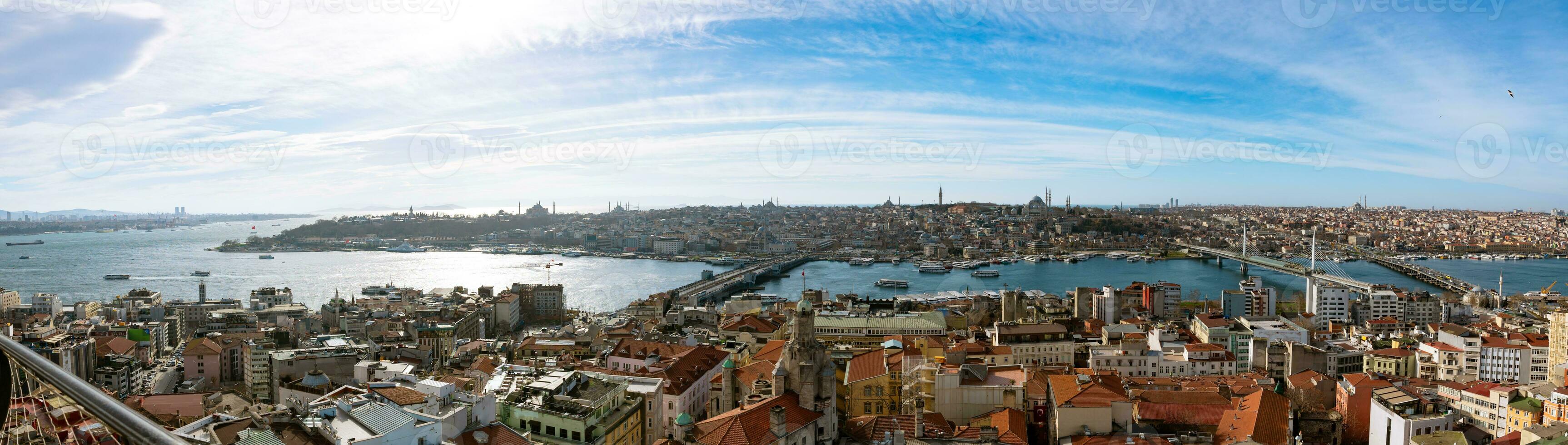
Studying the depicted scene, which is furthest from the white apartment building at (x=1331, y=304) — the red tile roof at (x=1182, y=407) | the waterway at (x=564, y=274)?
the red tile roof at (x=1182, y=407)

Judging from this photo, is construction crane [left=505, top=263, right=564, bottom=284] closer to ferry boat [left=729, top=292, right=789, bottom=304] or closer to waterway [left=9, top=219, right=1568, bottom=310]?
waterway [left=9, top=219, right=1568, bottom=310]

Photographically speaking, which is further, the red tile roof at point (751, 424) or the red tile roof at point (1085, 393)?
the red tile roof at point (1085, 393)

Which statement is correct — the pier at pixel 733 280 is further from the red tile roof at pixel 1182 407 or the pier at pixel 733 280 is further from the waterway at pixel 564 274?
the red tile roof at pixel 1182 407

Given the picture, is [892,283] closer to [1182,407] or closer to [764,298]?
[764,298]

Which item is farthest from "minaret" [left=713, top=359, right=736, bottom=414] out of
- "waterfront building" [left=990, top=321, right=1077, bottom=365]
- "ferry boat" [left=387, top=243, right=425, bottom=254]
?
"ferry boat" [left=387, top=243, right=425, bottom=254]

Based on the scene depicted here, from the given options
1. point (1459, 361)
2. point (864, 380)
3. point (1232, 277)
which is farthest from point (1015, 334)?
point (1232, 277)

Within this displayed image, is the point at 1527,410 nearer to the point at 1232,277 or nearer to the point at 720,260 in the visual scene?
the point at 1232,277
